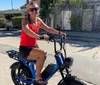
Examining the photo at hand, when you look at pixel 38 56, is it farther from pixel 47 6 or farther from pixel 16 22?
pixel 16 22

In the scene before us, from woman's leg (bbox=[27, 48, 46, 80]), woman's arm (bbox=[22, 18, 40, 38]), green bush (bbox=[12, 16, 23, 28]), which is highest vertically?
woman's arm (bbox=[22, 18, 40, 38])

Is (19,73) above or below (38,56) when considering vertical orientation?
below

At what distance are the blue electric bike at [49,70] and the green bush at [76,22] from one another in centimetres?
1496

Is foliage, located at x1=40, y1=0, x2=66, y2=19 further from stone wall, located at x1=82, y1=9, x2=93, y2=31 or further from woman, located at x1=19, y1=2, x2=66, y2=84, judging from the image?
woman, located at x1=19, y1=2, x2=66, y2=84

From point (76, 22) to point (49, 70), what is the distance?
15.3 m

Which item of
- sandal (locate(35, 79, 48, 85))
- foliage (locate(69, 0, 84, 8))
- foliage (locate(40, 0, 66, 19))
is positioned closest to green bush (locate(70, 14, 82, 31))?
foliage (locate(69, 0, 84, 8))

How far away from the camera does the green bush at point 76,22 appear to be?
749 inches

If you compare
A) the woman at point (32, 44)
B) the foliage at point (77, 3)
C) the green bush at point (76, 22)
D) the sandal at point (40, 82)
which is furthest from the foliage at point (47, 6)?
the sandal at point (40, 82)

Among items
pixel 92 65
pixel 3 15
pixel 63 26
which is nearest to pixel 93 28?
pixel 63 26

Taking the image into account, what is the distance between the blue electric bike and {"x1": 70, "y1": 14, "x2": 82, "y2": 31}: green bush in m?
15.0

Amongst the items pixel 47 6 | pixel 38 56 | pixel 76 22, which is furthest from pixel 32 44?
pixel 47 6

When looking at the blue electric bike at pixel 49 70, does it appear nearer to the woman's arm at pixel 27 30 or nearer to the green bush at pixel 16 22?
the woman's arm at pixel 27 30

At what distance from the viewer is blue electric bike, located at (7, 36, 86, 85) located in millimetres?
3658

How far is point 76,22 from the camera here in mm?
19031
